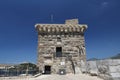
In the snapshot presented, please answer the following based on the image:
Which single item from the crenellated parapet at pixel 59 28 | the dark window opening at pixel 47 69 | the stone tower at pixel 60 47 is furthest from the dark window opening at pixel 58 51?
the crenellated parapet at pixel 59 28

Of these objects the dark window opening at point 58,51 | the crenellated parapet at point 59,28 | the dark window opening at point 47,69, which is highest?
the crenellated parapet at point 59,28

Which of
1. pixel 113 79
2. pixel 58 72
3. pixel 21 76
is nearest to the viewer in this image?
pixel 113 79

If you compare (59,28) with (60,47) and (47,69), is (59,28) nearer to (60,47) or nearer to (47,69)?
(60,47)

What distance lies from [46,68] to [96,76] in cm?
790

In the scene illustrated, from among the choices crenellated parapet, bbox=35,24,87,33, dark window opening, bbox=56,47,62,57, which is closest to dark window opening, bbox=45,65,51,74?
dark window opening, bbox=56,47,62,57

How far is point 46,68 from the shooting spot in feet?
54.6

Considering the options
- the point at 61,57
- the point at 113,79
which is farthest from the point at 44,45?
the point at 113,79

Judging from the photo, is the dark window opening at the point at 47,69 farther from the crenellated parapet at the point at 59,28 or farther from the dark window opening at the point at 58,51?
the crenellated parapet at the point at 59,28

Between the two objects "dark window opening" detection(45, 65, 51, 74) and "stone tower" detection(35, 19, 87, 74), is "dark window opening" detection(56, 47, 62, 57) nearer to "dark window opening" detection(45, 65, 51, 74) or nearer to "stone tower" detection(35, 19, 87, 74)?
"stone tower" detection(35, 19, 87, 74)

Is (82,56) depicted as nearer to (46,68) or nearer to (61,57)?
(61,57)

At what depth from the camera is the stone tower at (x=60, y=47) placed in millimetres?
16438

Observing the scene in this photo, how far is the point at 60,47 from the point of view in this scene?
55.2 ft

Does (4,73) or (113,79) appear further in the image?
(4,73)

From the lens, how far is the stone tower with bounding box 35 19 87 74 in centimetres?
1644
